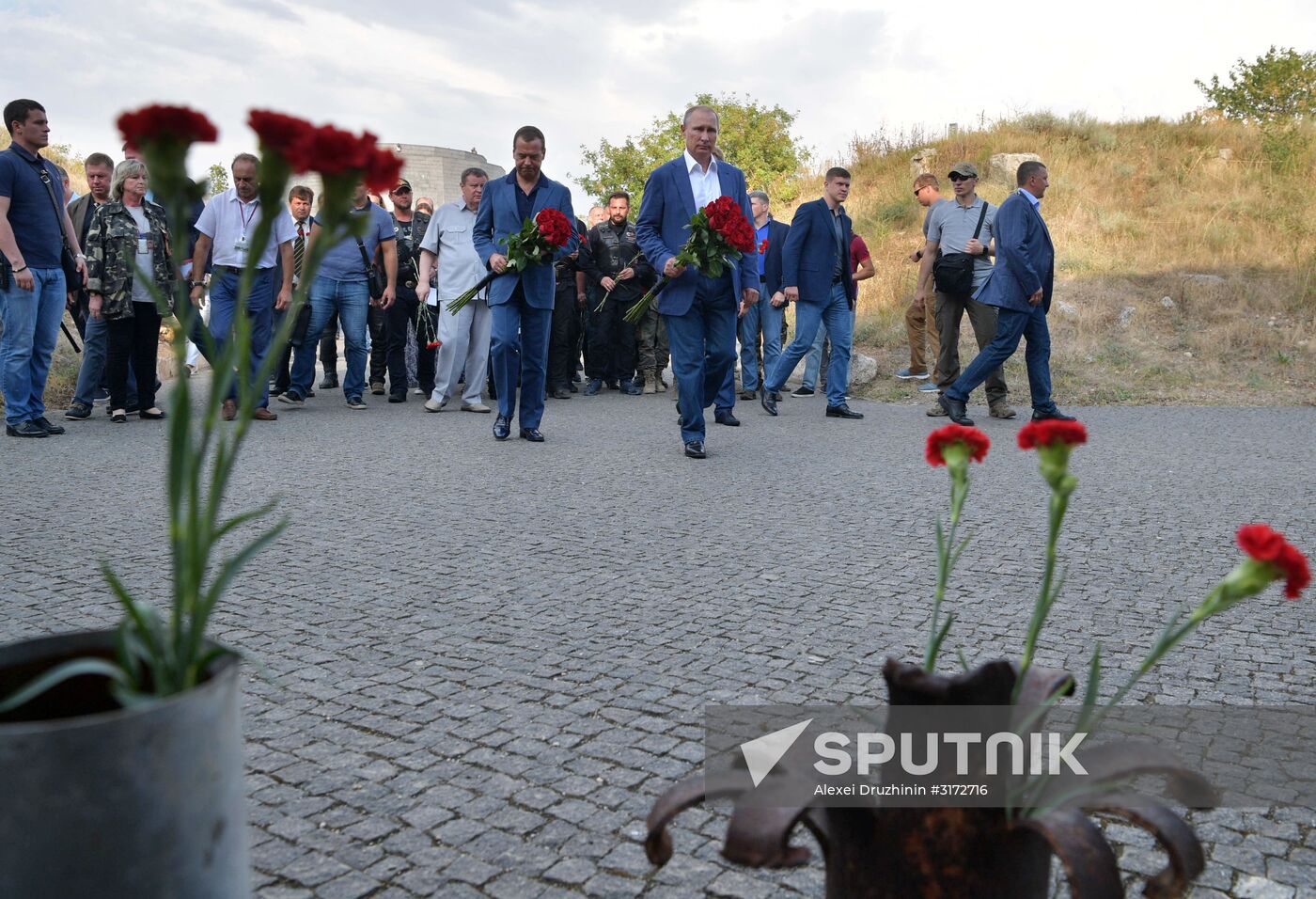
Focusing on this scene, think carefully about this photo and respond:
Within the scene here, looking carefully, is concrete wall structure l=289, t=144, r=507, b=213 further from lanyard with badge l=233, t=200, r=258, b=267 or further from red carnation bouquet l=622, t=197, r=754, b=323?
red carnation bouquet l=622, t=197, r=754, b=323

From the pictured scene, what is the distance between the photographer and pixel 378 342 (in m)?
14.1

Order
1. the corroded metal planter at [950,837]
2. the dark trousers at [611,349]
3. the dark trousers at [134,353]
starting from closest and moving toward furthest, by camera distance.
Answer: the corroded metal planter at [950,837] → the dark trousers at [134,353] → the dark trousers at [611,349]

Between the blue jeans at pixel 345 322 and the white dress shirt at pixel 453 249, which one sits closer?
the white dress shirt at pixel 453 249

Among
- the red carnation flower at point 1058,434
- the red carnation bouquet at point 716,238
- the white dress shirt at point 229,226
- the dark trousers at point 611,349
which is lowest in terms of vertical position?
the red carnation flower at point 1058,434

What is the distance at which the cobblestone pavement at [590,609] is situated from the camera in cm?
281

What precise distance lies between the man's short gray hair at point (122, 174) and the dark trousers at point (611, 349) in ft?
19.2

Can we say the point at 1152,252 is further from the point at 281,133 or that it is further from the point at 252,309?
the point at 281,133

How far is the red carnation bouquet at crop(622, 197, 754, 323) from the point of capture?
8.50 meters

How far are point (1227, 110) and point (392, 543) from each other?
33.3 m

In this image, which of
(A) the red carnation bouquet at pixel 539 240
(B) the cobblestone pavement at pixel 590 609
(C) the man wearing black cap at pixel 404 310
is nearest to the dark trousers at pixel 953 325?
(B) the cobblestone pavement at pixel 590 609

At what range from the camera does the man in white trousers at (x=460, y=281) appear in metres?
12.0

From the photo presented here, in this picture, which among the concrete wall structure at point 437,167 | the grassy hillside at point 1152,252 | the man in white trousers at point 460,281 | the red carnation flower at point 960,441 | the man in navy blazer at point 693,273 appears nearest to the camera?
the red carnation flower at point 960,441

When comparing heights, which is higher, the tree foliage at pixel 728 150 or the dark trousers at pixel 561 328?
the tree foliage at pixel 728 150

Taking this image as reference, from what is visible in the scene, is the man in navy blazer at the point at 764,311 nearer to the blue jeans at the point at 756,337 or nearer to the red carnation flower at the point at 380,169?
the blue jeans at the point at 756,337
